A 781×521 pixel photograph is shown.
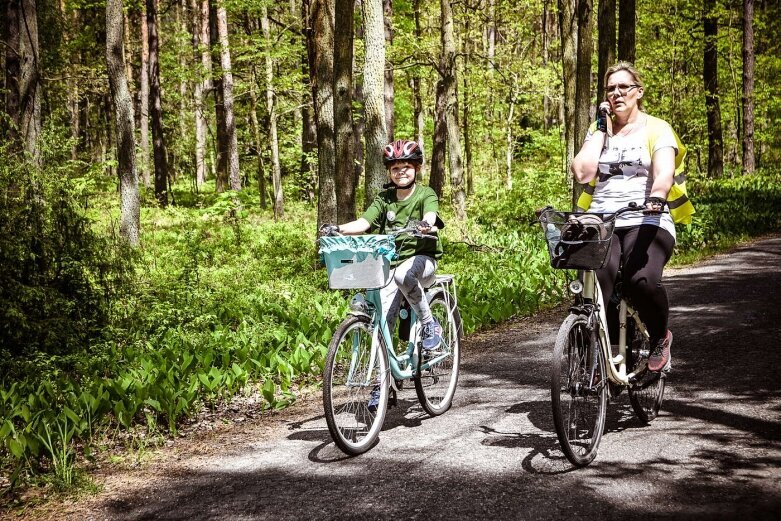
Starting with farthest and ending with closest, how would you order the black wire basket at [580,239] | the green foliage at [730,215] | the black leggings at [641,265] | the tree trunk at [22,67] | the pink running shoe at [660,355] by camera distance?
the green foliage at [730,215] < the tree trunk at [22,67] < the pink running shoe at [660,355] < the black leggings at [641,265] < the black wire basket at [580,239]

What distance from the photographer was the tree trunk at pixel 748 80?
24422mm

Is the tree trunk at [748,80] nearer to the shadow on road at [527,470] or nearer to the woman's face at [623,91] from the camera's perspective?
the shadow on road at [527,470]

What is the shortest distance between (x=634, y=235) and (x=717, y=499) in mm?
1643

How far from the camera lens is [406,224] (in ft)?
16.9

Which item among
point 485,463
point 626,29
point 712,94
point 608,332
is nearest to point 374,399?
point 485,463

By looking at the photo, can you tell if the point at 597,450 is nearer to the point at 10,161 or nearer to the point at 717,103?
the point at 10,161

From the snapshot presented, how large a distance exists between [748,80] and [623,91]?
23.9m

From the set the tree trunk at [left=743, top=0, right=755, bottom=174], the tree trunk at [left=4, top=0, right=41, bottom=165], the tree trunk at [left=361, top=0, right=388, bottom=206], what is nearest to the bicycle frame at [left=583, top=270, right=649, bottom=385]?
the tree trunk at [left=361, top=0, right=388, bottom=206]

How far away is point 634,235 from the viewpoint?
14.3 feet

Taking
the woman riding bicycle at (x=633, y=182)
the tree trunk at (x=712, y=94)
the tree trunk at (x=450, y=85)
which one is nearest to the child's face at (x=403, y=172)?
the woman riding bicycle at (x=633, y=182)

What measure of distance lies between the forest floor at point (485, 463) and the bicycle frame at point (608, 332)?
48 centimetres

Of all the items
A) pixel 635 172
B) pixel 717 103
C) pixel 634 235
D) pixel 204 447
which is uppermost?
pixel 717 103

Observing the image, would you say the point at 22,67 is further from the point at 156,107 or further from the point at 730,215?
the point at 730,215

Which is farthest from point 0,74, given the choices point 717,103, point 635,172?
point 635,172
